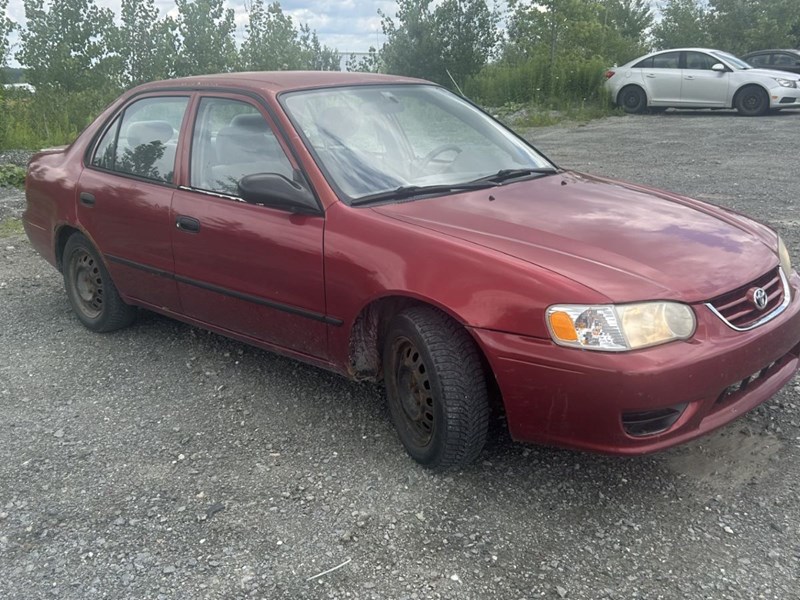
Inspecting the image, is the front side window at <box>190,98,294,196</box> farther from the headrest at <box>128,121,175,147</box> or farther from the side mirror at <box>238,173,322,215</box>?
the headrest at <box>128,121,175,147</box>

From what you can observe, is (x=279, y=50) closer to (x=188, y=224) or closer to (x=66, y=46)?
(x=66, y=46)

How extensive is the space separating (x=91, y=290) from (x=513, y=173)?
2.82 metres

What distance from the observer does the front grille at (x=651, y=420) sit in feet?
8.98

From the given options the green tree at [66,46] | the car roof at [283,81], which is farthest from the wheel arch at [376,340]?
the green tree at [66,46]

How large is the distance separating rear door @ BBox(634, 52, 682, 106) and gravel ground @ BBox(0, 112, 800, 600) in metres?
15.2

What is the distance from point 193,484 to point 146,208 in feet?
5.52

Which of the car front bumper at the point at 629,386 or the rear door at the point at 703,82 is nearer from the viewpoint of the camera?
the car front bumper at the point at 629,386

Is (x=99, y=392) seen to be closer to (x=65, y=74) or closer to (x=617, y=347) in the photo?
(x=617, y=347)

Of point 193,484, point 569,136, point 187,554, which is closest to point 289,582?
point 187,554

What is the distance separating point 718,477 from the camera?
3.09 metres

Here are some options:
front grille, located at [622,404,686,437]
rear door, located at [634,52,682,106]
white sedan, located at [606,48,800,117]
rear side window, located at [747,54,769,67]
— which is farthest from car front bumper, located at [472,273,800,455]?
rear side window, located at [747,54,769,67]

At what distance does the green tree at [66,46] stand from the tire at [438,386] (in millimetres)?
15780

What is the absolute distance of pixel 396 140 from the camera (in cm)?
381

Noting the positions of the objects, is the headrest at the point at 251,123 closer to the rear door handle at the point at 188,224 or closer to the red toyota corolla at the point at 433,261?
the red toyota corolla at the point at 433,261
